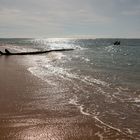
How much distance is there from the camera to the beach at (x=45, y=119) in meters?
8.76

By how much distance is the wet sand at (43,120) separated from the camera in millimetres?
8734

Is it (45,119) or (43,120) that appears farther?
(45,119)

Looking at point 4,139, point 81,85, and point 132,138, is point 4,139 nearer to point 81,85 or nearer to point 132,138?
point 132,138

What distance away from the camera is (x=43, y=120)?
1033 centimetres

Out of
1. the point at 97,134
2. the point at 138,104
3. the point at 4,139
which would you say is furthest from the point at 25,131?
the point at 138,104

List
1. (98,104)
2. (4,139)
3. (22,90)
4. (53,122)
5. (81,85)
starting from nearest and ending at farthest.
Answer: (4,139) → (53,122) → (98,104) → (22,90) → (81,85)

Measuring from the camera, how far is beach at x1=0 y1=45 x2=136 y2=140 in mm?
8758

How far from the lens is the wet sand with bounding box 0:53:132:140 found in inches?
344

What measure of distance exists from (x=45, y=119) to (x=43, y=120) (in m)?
0.17

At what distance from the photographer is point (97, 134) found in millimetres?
8977

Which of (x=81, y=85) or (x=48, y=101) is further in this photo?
(x=81, y=85)

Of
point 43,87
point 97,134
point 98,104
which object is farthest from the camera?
point 43,87

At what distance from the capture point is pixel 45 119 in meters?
10.5

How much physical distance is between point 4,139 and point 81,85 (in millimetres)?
10377
